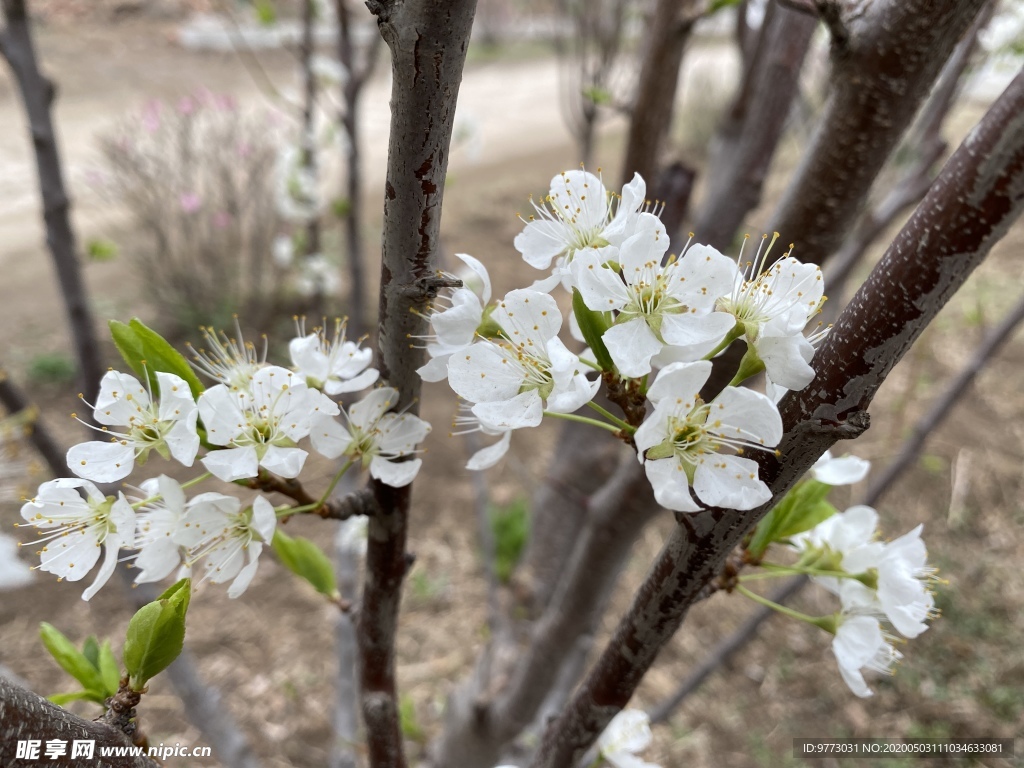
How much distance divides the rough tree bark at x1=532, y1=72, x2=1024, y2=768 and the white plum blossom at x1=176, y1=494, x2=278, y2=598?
0.40 m

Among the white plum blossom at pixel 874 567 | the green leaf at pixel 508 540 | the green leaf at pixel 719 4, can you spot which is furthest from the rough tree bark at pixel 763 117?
the green leaf at pixel 508 540

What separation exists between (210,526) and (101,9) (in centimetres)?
1545

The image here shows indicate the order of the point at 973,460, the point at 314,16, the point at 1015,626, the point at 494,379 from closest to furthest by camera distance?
the point at 494,379 → the point at 314,16 → the point at 1015,626 → the point at 973,460

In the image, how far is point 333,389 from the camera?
0.78m

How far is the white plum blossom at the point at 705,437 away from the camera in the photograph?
1.88 ft

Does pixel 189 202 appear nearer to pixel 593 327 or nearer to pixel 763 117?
pixel 763 117

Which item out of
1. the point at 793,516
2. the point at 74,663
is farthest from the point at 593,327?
the point at 74,663

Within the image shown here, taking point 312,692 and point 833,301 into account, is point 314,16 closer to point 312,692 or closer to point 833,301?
point 833,301

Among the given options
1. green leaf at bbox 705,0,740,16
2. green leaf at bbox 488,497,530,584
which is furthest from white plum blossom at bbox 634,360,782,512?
green leaf at bbox 488,497,530,584

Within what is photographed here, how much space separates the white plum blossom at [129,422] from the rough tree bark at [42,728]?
21cm

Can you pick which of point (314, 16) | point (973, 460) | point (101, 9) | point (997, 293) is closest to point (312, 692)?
point (314, 16)

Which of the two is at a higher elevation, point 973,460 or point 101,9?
point 973,460

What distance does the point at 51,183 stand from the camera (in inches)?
50.3

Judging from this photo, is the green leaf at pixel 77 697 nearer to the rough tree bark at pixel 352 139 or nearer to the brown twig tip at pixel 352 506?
the brown twig tip at pixel 352 506
